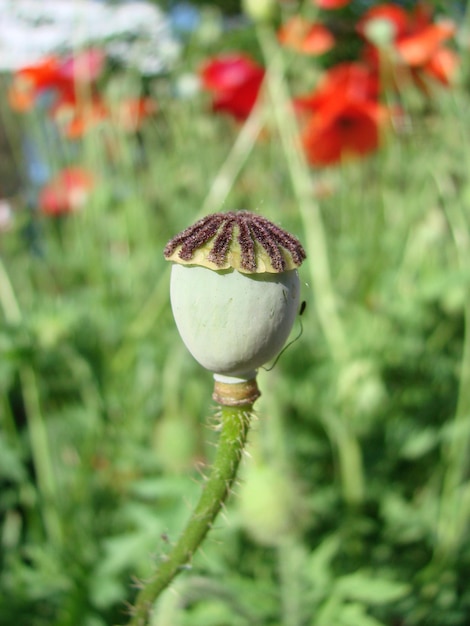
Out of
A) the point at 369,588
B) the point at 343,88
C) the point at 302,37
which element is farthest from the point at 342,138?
the point at 369,588

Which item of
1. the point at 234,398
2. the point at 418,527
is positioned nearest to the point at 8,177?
the point at 418,527

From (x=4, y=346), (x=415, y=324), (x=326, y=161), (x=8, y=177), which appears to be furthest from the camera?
(x=8, y=177)

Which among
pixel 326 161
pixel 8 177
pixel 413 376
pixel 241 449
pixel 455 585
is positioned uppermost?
pixel 8 177

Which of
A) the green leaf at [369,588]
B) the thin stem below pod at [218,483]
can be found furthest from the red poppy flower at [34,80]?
the thin stem below pod at [218,483]

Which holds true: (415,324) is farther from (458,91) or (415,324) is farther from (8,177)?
(8,177)

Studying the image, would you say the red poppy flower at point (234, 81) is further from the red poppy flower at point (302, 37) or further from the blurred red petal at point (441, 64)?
the blurred red petal at point (441, 64)

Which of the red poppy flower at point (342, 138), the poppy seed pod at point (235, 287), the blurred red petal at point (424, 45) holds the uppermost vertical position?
the blurred red petal at point (424, 45)
